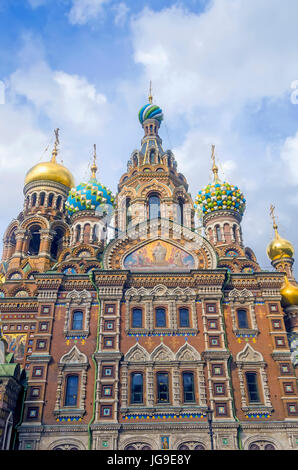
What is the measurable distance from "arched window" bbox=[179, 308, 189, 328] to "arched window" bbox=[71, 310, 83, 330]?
385 centimetres

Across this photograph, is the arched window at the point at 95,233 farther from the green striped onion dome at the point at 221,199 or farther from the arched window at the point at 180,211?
the green striped onion dome at the point at 221,199

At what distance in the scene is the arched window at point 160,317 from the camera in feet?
53.6

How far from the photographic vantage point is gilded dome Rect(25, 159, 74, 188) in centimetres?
2677

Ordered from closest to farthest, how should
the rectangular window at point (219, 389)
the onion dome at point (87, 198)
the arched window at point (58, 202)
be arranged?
the rectangular window at point (219, 389) → the onion dome at point (87, 198) → the arched window at point (58, 202)

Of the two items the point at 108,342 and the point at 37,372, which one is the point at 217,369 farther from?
the point at 37,372

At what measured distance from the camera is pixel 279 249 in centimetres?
2377

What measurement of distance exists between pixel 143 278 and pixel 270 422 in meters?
6.87

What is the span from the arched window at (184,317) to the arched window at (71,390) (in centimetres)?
436

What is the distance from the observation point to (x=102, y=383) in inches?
587

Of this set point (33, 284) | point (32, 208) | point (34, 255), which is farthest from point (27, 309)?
point (32, 208)

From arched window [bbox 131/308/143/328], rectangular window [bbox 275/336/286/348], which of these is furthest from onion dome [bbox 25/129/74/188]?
rectangular window [bbox 275/336/286/348]

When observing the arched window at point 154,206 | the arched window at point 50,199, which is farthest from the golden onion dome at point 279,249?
the arched window at point 50,199

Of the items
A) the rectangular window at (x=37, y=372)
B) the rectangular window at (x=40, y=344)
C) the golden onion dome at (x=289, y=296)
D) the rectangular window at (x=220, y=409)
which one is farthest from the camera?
the golden onion dome at (x=289, y=296)

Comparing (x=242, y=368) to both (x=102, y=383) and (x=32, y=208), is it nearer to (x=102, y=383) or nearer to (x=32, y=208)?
(x=102, y=383)
